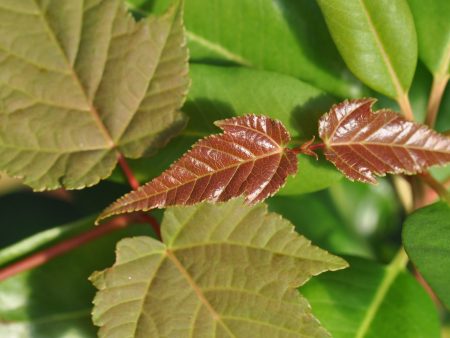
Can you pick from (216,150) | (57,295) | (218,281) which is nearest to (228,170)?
(216,150)

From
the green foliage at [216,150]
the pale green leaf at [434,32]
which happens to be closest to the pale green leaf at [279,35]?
the green foliage at [216,150]

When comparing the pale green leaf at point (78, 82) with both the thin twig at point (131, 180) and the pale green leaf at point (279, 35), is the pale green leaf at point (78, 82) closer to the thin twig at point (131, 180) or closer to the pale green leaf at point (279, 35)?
the thin twig at point (131, 180)

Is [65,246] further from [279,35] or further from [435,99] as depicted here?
[435,99]

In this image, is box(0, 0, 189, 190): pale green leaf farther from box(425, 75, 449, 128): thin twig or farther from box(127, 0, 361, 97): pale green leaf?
box(425, 75, 449, 128): thin twig

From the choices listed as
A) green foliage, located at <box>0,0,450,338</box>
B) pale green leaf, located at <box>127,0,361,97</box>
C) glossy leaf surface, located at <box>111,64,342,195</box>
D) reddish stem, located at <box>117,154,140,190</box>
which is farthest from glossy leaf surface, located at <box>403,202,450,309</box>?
reddish stem, located at <box>117,154,140,190</box>

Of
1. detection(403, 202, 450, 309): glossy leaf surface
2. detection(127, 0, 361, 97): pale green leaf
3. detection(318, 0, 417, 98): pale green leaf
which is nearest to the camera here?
detection(403, 202, 450, 309): glossy leaf surface

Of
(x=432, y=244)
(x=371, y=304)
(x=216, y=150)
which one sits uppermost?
(x=216, y=150)
